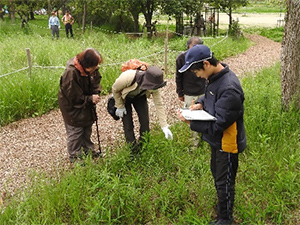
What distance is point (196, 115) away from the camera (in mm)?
2670

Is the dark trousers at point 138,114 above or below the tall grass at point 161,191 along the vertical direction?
above

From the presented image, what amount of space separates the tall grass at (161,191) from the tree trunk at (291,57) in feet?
2.96

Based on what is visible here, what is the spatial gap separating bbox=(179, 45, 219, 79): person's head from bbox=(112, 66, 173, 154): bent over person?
77cm

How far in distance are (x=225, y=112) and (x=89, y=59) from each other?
1.70m

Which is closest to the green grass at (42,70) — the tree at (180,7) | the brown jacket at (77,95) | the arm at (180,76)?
the brown jacket at (77,95)

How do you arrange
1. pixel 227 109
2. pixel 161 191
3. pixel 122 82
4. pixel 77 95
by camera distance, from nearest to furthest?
pixel 227 109, pixel 161 191, pixel 122 82, pixel 77 95

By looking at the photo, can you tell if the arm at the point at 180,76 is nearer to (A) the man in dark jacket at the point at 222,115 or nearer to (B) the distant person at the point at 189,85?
(B) the distant person at the point at 189,85

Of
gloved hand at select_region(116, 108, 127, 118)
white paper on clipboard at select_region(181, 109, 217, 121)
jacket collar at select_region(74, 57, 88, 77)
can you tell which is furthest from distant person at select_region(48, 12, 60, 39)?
white paper on clipboard at select_region(181, 109, 217, 121)

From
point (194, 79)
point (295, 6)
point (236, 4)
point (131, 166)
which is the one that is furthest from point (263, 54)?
point (131, 166)

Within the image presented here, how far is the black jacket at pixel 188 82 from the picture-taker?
4.07m

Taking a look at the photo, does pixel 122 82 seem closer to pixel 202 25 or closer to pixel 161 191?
pixel 161 191

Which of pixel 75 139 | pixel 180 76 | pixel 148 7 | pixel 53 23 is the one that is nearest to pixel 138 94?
pixel 180 76

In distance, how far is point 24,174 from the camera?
402cm

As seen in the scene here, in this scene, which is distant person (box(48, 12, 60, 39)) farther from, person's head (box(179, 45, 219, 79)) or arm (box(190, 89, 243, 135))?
arm (box(190, 89, 243, 135))
